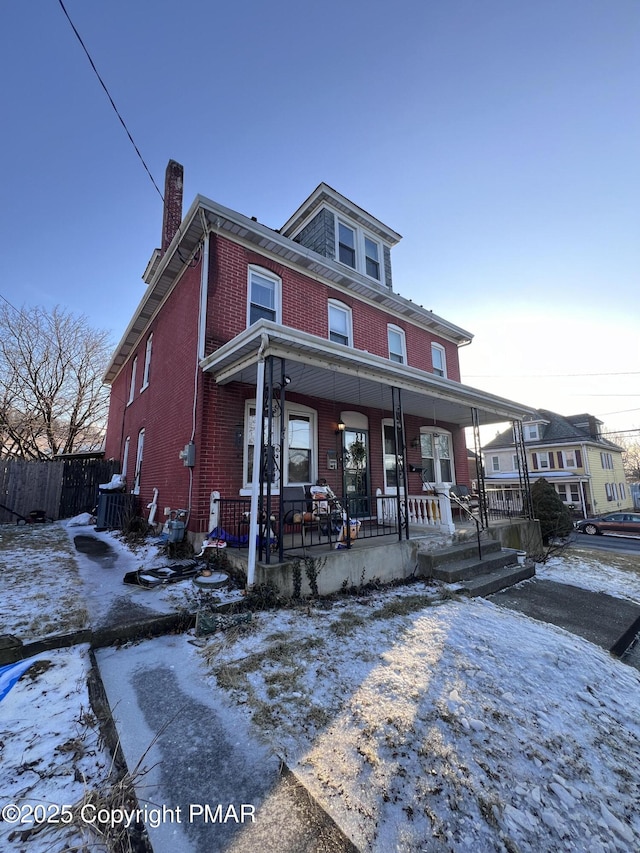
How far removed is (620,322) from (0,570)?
70.8 ft

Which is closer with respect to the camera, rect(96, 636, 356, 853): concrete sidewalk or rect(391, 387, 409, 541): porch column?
rect(96, 636, 356, 853): concrete sidewalk

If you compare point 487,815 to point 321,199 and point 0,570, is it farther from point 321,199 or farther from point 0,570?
point 321,199

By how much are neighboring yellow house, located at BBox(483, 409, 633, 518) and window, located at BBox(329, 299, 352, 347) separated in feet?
59.0

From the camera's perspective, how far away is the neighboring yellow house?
85.8 ft

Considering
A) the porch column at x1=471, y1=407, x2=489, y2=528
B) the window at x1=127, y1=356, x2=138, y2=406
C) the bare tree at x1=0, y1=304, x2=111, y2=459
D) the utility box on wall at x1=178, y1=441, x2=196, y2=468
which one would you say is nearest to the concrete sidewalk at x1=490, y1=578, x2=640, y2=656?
the porch column at x1=471, y1=407, x2=489, y2=528

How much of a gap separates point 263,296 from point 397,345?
495 cm

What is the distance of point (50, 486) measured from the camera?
38.0 feet

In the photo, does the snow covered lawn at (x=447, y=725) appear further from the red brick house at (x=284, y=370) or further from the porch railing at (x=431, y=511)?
the porch railing at (x=431, y=511)

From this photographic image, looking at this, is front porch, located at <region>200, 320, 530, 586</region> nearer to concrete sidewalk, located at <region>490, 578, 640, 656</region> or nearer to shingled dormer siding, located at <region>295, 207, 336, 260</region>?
concrete sidewalk, located at <region>490, 578, 640, 656</region>

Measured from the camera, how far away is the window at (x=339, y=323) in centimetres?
929

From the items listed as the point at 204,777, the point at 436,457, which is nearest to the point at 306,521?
the point at 204,777

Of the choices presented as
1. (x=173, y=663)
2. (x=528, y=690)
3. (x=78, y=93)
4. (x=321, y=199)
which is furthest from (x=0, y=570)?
(x=321, y=199)

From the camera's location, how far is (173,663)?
10.2ft

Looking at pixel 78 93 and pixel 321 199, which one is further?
pixel 321 199
